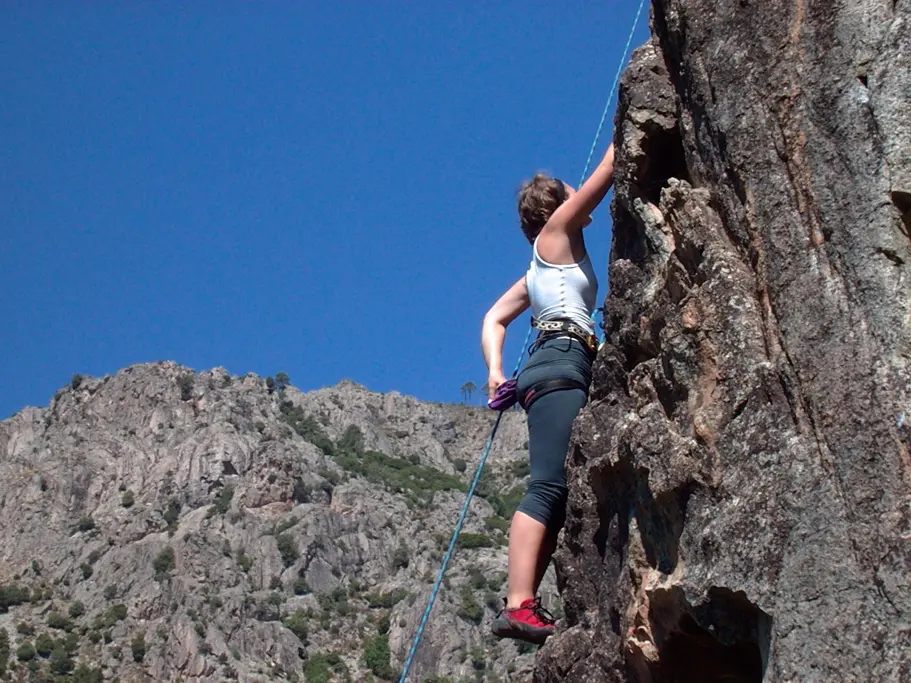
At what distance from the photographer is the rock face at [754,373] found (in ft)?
15.8

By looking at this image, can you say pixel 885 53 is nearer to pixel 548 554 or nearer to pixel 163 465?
pixel 548 554

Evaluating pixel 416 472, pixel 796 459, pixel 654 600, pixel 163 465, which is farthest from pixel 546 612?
pixel 416 472

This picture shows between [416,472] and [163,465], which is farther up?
[416,472]

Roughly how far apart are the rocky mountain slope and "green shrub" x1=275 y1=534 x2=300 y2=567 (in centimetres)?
9

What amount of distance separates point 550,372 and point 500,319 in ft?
3.22

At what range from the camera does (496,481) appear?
9869 cm

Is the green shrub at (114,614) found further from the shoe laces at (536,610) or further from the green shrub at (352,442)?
the shoe laces at (536,610)

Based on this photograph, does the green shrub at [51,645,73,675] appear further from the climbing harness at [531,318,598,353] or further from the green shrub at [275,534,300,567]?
the climbing harness at [531,318,598,353]

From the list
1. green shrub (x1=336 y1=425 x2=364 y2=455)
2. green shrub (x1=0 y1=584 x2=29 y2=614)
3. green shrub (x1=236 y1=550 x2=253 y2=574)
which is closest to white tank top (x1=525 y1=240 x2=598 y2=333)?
green shrub (x1=236 y1=550 x2=253 y2=574)

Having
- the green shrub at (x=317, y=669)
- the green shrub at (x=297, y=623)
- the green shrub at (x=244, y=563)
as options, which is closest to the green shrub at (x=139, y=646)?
the green shrub at (x=297, y=623)

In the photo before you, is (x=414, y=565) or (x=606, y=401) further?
(x=414, y=565)

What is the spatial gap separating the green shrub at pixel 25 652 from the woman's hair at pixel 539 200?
73044 millimetres

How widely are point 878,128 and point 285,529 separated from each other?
8387 cm

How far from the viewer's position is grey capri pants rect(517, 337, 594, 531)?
6.79 metres
